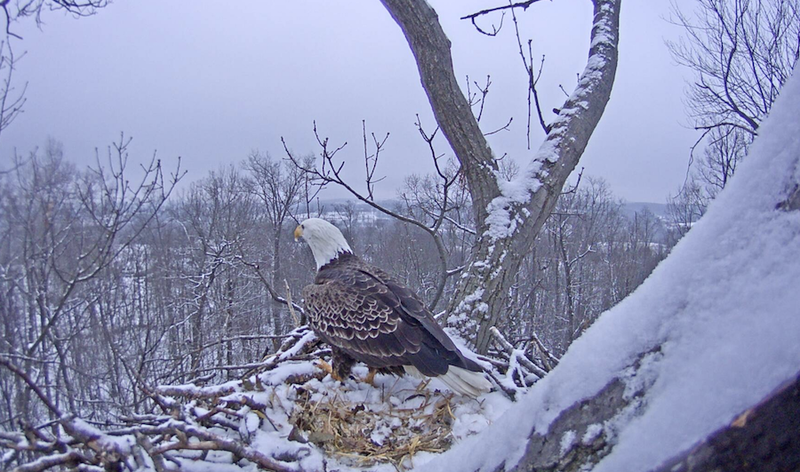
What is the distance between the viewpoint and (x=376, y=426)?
2.41 meters

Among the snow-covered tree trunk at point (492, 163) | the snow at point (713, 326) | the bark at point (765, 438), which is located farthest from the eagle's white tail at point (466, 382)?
the bark at point (765, 438)

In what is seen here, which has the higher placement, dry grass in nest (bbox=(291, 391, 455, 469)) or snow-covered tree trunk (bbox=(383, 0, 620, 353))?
snow-covered tree trunk (bbox=(383, 0, 620, 353))

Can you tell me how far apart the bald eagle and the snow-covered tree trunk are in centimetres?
41

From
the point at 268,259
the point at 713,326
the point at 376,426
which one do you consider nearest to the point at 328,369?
the point at 376,426

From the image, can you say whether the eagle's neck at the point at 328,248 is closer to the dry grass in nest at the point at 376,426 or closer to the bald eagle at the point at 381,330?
the bald eagle at the point at 381,330

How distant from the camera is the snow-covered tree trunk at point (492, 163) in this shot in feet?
10.2

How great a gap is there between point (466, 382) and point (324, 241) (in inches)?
73.6

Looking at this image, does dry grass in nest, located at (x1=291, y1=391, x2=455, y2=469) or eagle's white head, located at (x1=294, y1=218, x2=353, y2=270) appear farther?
eagle's white head, located at (x1=294, y1=218, x2=353, y2=270)

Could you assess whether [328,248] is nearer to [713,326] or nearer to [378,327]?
[378,327]

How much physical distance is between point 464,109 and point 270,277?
19603 millimetres

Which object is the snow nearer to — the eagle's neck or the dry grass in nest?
the dry grass in nest

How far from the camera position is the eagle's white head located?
3.91 meters

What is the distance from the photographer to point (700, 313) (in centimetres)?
58

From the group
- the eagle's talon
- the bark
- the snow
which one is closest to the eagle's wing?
the eagle's talon
